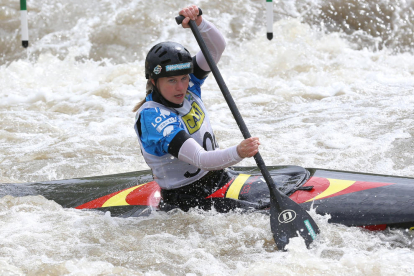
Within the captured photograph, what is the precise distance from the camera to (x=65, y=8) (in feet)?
32.3

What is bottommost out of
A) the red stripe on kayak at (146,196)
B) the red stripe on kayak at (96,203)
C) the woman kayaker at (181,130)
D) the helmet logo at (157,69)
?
the red stripe on kayak at (96,203)

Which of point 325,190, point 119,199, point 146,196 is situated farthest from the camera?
point 119,199

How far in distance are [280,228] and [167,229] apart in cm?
65

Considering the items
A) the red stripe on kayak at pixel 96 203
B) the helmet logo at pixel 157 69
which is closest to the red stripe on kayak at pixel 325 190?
the helmet logo at pixel 157 69

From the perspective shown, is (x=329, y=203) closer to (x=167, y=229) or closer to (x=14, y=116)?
(x=167, y=229)

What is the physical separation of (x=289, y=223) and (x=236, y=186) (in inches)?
17.5

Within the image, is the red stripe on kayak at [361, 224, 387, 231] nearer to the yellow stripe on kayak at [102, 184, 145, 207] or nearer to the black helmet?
A: the black helmet

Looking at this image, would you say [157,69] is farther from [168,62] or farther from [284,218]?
[284,218]

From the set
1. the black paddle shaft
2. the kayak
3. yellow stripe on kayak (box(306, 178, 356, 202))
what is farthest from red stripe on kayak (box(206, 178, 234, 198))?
yellow stripe on kayak (box(306, 178, 356, 202))

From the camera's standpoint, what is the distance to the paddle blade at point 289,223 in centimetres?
262

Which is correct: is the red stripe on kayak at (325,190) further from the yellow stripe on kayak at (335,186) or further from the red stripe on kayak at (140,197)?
the red stripe on kayak at (140,197)

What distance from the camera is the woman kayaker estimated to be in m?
2.57

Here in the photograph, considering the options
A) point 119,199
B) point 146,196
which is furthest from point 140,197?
point 119,199

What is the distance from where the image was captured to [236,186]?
2975 millimetres
